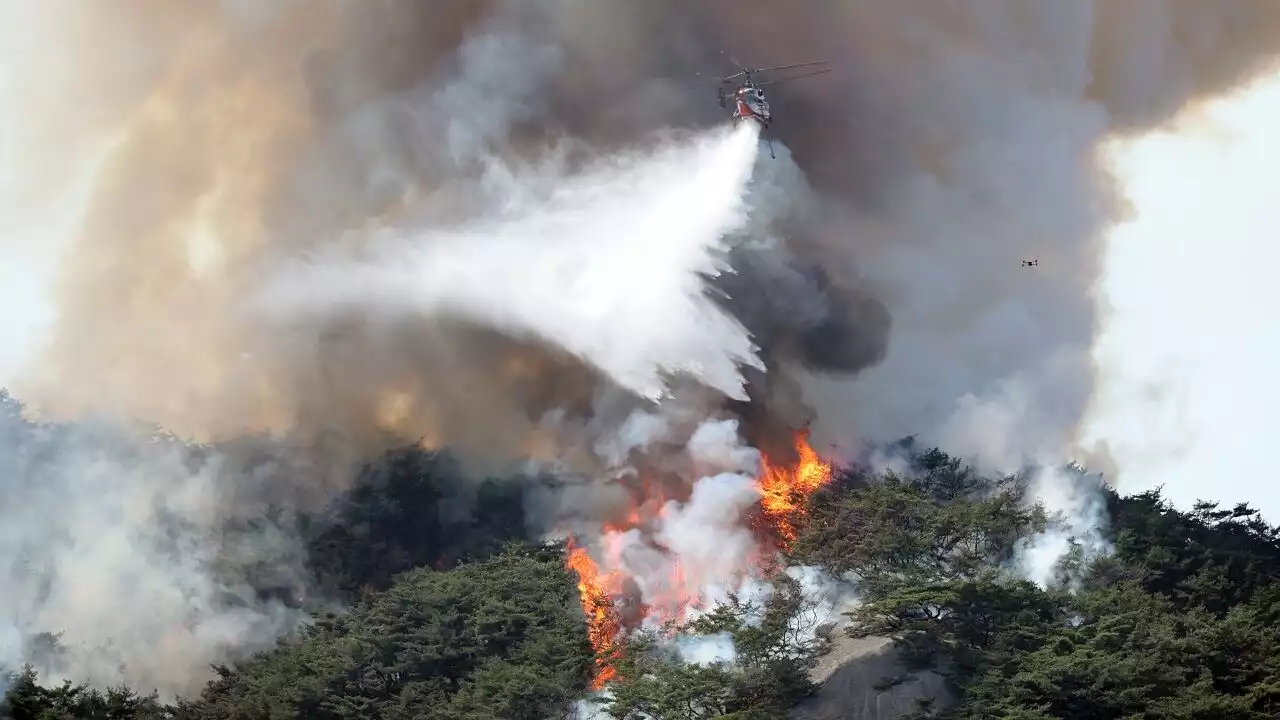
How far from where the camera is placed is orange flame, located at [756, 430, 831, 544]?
166ft

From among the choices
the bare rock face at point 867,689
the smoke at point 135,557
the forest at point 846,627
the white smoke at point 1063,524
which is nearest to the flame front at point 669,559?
the forest at point 846,627

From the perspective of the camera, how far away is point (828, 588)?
45875mm

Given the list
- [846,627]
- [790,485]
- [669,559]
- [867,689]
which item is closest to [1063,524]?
[846,627]

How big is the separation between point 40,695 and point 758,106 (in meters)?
32.0

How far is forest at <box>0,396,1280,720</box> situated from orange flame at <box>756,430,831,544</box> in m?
1.01

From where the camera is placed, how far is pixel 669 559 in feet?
163

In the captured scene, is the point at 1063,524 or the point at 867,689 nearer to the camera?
the point at 867,689

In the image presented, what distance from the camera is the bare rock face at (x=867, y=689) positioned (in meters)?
39.4

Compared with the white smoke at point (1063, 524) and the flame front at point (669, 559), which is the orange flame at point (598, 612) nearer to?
the flame front at point (669, 559)

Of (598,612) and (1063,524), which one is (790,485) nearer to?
(598,612)

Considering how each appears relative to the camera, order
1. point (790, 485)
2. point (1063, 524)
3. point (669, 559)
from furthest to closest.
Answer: point (790, 485) → point (669, 559) → point (1063, 524)

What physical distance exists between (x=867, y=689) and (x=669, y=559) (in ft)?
37.8

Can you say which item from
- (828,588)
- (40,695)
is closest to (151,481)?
(40,695)

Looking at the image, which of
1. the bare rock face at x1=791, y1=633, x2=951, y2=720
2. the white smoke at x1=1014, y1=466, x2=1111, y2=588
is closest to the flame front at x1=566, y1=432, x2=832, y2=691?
the bare rock face at x1=791, y1=633, x2=951, y2=720
